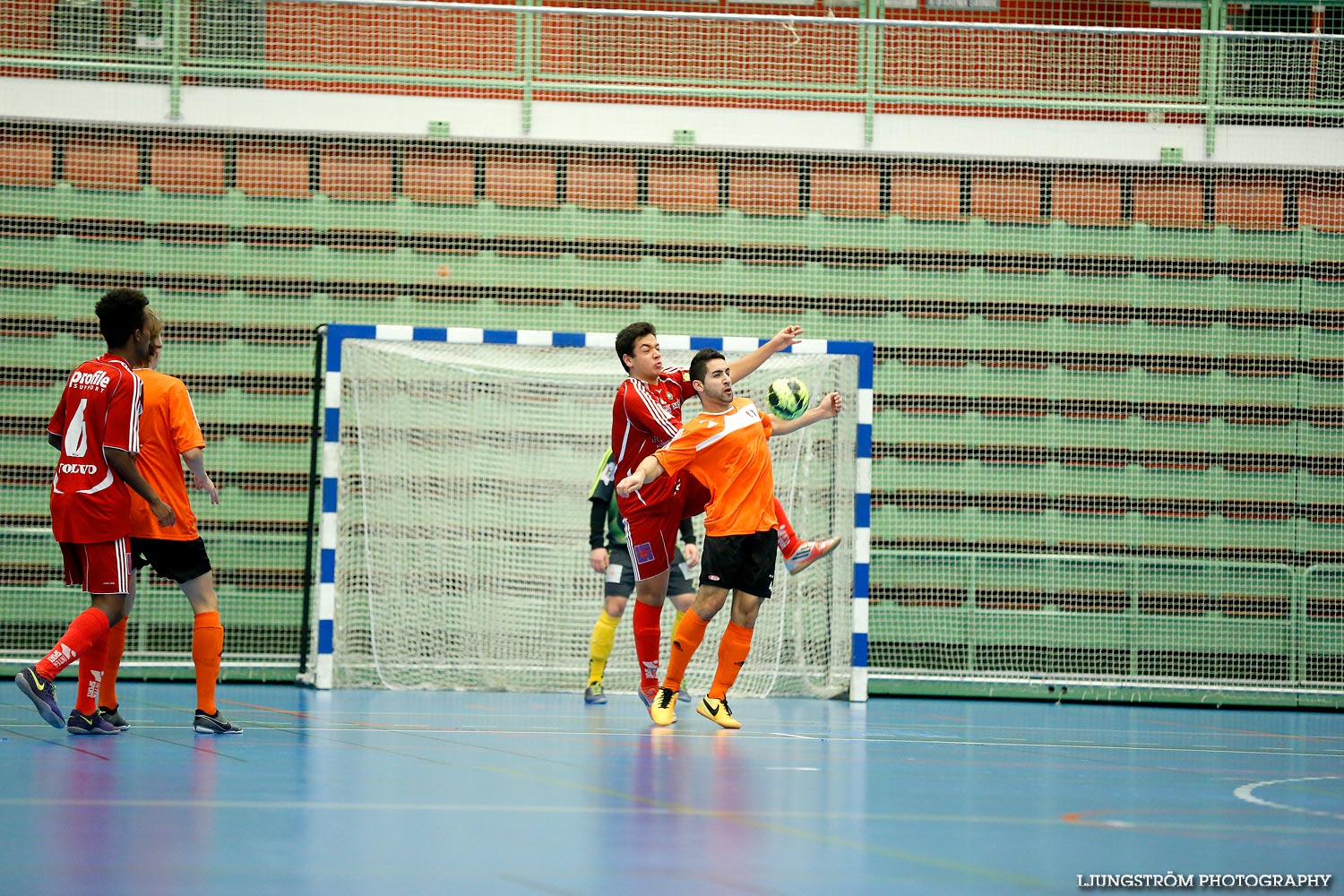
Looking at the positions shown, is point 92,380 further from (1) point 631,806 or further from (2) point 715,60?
(2) point 715,60

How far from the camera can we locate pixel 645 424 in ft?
24.6

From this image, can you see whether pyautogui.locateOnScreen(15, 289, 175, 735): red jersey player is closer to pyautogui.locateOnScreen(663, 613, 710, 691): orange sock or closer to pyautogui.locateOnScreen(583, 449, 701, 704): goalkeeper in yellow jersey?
pyautogui.locateOnScreen(663, 613, 710, 691): orange sock

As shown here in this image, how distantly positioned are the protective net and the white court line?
5.45 m

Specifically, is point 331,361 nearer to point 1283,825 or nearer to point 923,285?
point 923,285

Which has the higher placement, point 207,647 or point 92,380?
point 92,380

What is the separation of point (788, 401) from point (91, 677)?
3792 millimetres

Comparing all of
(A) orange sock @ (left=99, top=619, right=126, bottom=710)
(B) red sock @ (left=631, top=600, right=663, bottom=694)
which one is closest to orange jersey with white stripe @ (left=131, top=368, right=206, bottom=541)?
(A) orange sock @ (left=99, top=619, right=126, bottom=710)

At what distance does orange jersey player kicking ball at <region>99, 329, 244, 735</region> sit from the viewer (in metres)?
6.34

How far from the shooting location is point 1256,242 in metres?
12.4

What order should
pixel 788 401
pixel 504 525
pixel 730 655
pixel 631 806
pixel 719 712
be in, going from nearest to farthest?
pixel 631 806 < pixel 730 655 < pixel 719 712 < pixel 788 401 < pixel 504 525

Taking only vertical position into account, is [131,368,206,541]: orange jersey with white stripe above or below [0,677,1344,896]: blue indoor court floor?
above

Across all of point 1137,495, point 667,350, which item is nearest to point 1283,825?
point 667,350

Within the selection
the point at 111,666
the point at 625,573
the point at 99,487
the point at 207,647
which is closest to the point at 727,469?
the point at 625,573

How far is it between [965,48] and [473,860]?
34.7 ft
